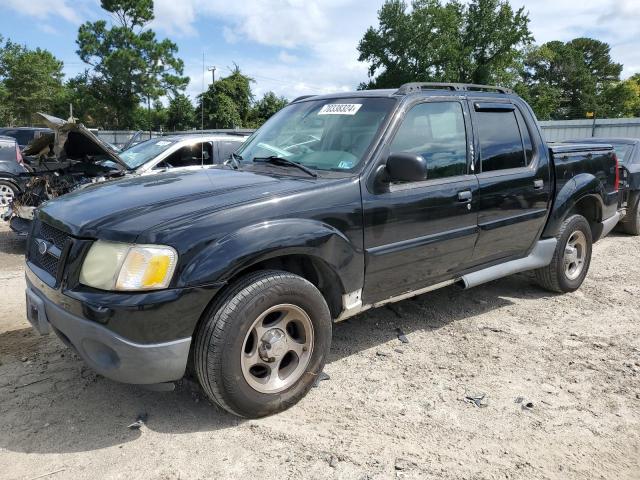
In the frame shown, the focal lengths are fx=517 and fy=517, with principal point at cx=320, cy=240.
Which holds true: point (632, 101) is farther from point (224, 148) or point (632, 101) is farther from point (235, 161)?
point (235, 161)

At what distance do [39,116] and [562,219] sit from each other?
6.39 m

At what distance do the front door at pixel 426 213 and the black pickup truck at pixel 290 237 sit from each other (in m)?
0.01

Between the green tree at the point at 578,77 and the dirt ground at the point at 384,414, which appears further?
the green tree at the point at 578,77

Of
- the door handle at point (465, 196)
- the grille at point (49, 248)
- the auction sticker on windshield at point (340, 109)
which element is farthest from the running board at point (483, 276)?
the grille at point (49, 248)

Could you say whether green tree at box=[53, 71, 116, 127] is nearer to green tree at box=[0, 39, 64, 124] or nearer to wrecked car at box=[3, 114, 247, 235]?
green tree at box=[0, 39, 64, 124]

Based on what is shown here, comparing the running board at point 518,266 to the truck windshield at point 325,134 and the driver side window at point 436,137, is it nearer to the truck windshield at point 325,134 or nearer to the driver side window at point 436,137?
the driver side window at point 436,137

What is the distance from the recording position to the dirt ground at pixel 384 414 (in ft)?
8.40

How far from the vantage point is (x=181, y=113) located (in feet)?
150

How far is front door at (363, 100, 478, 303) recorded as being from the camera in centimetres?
341

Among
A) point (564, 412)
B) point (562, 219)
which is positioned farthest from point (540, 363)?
point (562, 219)

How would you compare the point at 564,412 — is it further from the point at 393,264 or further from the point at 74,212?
the point at 74,212

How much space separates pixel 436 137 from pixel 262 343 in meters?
2.04

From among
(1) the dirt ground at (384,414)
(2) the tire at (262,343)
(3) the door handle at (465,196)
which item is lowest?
(1) the dirt ground at (384,414)

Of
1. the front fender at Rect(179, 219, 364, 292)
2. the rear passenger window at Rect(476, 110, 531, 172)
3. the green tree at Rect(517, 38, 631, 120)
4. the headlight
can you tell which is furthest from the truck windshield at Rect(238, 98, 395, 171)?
the green tree at Rect(517, 38, 631, 120)
